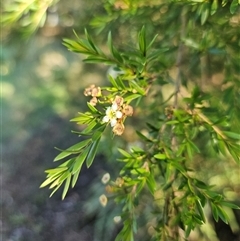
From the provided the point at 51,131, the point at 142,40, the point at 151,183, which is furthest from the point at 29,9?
the point at 51,131

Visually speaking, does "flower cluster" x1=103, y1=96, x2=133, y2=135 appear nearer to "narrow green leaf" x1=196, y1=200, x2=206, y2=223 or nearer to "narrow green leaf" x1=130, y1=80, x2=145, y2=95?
"narrow green leaf" x1=130, y1=80, x2=145, y2=95

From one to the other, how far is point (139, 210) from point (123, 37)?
1.66 feet

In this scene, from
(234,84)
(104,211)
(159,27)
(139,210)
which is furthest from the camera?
(104,211)

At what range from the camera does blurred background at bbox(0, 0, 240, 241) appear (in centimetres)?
127

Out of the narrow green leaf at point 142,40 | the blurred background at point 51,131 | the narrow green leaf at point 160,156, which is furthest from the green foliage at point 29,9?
the narrow green leaf at point 160,156

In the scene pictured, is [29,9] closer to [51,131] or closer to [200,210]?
[200,210]

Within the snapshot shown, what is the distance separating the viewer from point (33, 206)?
142 cm

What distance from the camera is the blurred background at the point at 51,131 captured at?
50.1 inches

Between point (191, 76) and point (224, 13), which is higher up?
point (224, 13)

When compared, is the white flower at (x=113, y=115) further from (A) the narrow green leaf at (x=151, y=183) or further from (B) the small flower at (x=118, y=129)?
(A) the narrow green leaf at (x=151, y=183)

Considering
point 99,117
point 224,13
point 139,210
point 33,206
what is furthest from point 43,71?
point 99,117

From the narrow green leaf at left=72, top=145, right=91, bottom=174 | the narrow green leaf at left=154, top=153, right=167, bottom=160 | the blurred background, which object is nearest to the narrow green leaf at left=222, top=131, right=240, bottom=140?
the narrow green leaf at left=154, top=153, right=167, bottom=160

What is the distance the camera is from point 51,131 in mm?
1796

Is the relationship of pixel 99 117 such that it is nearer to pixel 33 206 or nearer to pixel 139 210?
pixel 139 210
